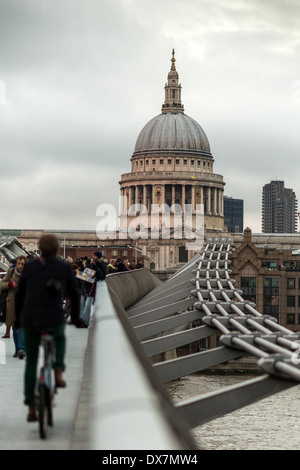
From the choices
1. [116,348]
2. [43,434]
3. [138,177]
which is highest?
[138,177]

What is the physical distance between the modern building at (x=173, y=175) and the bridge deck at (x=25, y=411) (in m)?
144

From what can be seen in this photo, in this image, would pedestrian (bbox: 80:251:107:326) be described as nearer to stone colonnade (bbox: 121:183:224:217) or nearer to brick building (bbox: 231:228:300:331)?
brick building (bbox: 231:228:300:331)

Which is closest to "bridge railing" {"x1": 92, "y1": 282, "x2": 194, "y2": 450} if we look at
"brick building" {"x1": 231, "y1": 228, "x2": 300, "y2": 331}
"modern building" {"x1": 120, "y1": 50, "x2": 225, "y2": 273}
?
"brick building" {"x1": 231, "y1": 228, "x2": 300, "y2": 331}

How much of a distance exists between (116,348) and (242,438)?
34.2 meters

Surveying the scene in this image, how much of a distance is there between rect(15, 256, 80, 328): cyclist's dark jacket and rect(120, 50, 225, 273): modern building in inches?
5880

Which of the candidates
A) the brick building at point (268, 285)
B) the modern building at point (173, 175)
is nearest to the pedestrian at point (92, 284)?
the brick building at point (268, 285)

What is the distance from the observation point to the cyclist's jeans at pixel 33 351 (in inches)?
263

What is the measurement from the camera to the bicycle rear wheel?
21.3ft

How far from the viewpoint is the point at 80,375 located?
10758 mm

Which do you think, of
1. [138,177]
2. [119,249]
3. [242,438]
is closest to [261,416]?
[242,438]

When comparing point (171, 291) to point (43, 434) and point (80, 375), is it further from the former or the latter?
point (43, 434)

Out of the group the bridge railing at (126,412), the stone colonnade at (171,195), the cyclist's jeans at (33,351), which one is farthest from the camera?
the stone colonnade at (171,195)

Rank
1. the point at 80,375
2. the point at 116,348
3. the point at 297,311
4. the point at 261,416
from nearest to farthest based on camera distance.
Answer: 1. the point at 116,348
2. the point at 80,375
3. the point at 261,416
4. the point at 297,311

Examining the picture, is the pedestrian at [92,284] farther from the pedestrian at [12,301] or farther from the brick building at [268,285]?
the brick building at [268,285]
